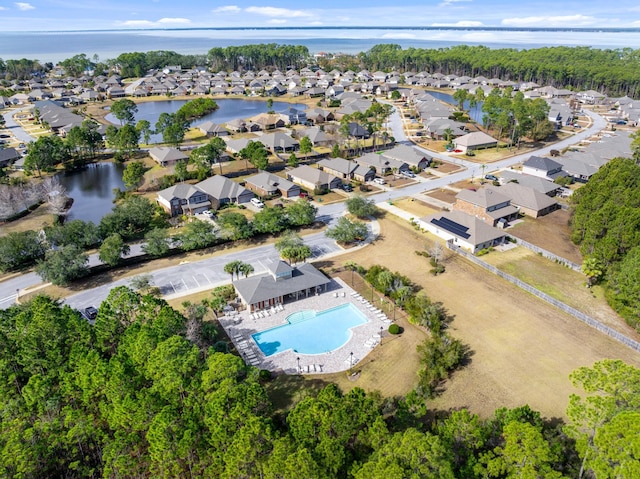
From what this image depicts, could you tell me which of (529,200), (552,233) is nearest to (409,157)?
(529,200)

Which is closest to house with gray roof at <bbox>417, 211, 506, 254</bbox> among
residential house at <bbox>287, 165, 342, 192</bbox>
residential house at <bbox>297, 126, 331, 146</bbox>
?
residential house at <bbox>287, 165, 342, 192</bbox>

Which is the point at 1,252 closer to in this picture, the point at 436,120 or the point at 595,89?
the point at 436,120

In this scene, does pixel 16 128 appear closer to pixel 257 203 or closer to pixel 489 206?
pixel 257 203

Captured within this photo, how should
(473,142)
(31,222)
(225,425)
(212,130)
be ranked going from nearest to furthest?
(225,425)
(31,222)
(473,142)
(212,130)

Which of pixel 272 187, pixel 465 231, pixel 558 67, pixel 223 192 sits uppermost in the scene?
pixel 558 67

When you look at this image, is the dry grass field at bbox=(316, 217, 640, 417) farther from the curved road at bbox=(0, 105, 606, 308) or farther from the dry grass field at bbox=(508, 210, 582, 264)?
the dry grass field at bbox=(508, 210, 582, 264)

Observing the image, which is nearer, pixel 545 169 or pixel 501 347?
pixel 501 347

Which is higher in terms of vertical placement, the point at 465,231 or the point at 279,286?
the point at 465,231
